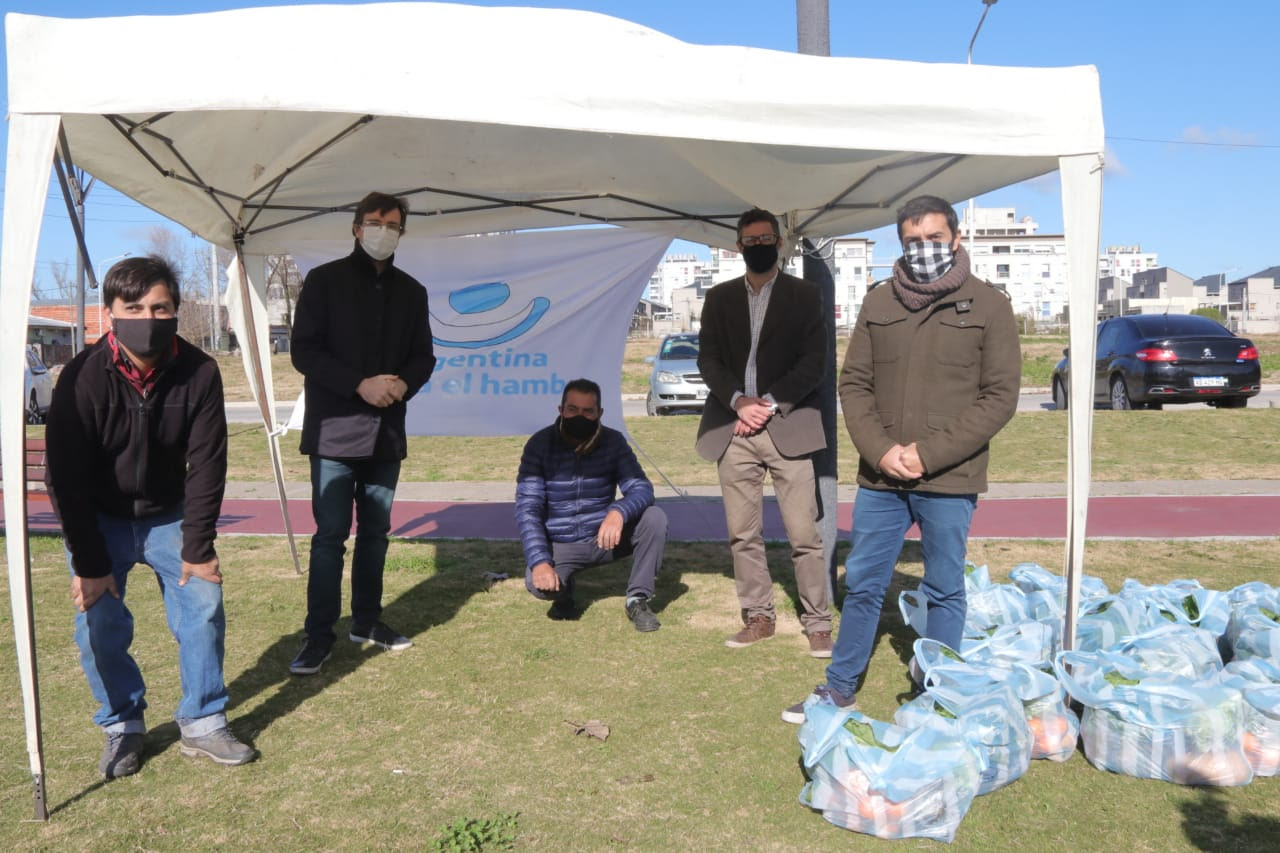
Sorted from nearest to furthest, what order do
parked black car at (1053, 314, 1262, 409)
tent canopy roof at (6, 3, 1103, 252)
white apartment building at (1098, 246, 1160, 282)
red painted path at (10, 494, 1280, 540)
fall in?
tent canopy roof at (6, 3, 1103, 252), red painted path at (10, 494, 1280, 540), parked black car at (1053, 314, 1262, 409), white apartment building at (1098, 246, 1160, 282)

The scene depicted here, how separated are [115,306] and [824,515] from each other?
12.5 ft

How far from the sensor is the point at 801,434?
16.8 ft

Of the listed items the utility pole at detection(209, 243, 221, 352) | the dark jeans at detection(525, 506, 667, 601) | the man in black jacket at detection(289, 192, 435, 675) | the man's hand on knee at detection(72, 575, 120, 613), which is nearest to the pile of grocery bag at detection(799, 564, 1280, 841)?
the dark jeans at detection(525, 506, 667, 601)

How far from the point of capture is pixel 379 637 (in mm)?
5270

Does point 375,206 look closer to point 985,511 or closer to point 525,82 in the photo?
point 525,82

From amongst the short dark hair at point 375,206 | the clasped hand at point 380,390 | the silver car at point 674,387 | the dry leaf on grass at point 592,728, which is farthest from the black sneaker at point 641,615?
the silver car at point 674,387

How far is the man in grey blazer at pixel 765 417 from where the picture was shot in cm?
512

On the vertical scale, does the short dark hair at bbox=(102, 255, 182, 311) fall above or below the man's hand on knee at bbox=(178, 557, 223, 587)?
above

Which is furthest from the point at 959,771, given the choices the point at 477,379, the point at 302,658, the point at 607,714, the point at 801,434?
the point at 477,379

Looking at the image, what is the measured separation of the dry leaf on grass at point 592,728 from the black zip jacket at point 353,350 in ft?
5.39

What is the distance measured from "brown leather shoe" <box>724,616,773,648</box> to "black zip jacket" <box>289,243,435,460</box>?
1928 mm

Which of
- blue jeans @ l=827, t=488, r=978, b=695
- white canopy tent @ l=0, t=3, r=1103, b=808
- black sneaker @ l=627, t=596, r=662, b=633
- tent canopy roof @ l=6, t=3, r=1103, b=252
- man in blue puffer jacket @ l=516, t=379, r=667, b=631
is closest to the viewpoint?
white canopy tent @ l=0, t=3, r=1103, b=808

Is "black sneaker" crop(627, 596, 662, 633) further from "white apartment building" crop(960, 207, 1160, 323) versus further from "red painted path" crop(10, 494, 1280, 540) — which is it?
"white apartment building" crop(960, 207, 1160, 323)

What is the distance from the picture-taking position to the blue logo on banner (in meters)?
7.45
